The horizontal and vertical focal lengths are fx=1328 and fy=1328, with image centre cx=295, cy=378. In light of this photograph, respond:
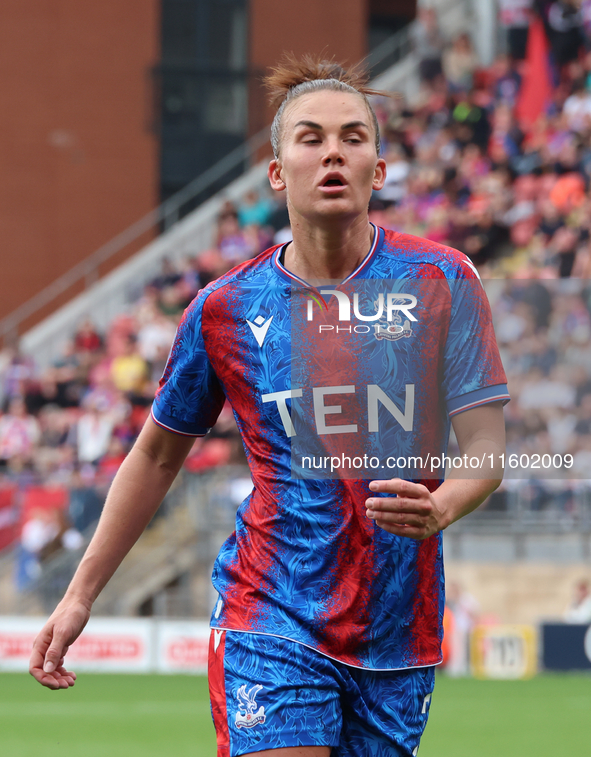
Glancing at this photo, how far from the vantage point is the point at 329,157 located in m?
2.96

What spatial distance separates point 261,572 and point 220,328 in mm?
599

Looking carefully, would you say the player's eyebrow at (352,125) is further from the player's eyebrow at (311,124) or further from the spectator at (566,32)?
the spectator at (566,32)

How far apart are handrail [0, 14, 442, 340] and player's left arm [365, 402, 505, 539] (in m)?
20.5

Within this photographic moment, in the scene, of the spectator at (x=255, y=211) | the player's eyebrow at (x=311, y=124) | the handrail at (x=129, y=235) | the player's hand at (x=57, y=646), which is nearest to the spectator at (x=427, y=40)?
the handrail at (x=129, y=235)

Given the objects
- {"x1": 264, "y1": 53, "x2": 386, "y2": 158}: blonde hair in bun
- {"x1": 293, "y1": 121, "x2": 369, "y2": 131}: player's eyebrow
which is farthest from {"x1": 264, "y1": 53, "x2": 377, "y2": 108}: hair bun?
{"x1": 293, "y1": 121, "x2": 369, "y2": 131}: player's eyebrow

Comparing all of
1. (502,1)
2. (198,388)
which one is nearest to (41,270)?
(502,1)

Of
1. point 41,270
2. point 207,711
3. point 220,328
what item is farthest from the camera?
point 41,270

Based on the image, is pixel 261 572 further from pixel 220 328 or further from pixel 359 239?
pixel 359 239

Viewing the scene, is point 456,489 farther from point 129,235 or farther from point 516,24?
point 129,235

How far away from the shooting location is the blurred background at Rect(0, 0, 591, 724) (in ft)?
46.3

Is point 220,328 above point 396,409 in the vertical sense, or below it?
above

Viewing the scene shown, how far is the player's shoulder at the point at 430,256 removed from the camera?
3.07 metres

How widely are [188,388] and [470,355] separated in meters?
0.76

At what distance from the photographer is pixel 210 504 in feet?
48.0
